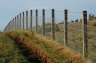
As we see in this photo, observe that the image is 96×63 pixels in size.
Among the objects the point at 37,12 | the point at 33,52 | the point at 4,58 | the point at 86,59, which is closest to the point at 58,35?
the point at 37,12

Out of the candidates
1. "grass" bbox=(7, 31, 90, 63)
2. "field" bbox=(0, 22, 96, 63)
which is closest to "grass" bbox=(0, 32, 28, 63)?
"field" bbox=(0, 22, 96, 63)

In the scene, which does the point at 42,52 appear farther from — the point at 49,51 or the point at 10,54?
the point at 10,54

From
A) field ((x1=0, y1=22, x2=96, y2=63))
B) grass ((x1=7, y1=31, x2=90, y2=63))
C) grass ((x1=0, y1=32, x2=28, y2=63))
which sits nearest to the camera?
grass ((x1=7, y1=31, x2=90, y2=63))

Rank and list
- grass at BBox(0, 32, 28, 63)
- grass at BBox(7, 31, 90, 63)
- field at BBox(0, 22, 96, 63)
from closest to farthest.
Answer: grass at BBox(7, 31, 90, 63) < field at BBox(0, 22, 96, 63) < grass at BBox(0, 32, 28, 63)

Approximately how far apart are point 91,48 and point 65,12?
230 cm

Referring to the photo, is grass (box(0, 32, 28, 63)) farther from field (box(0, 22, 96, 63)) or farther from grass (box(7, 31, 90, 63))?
grass (box(7, 31, 90, 63))

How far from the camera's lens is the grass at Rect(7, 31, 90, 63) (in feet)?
49.4

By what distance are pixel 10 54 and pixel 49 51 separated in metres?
1.49

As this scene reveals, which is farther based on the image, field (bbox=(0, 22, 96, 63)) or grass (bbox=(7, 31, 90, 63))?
field (bbox=(0, 22, 96, 63))

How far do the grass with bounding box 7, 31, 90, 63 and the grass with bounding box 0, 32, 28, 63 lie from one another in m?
0.75

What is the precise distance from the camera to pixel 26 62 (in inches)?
613

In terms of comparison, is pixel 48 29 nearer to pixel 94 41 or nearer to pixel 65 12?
pixel 94 41

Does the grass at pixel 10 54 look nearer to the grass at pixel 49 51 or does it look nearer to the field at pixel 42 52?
the field at pixel 42 52

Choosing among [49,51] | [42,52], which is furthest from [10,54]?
[49,51]
